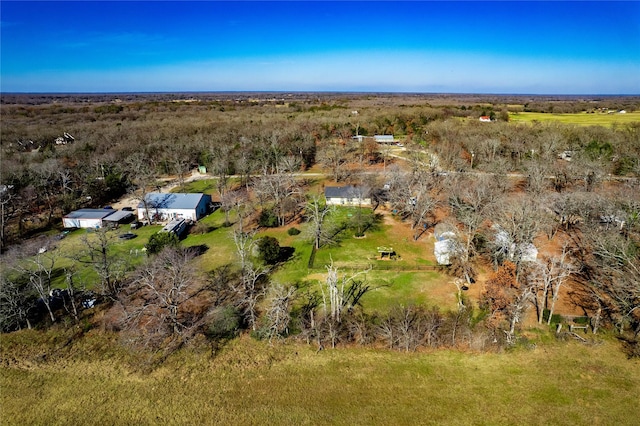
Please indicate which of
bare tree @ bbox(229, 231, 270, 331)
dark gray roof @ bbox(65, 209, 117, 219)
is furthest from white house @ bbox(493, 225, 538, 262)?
dark gray roof @ bbox(65, 209, 117, 219)

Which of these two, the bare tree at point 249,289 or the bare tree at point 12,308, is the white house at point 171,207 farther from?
the bare tree at point 12,308

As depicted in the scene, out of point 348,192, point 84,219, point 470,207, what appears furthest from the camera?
point 348,192

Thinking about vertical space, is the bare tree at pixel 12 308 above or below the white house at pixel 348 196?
below

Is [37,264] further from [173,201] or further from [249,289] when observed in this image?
[173,201]

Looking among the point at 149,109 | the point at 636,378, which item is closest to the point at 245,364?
the point at 636,378

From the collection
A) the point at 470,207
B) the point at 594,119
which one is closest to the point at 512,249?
the point at 470,207

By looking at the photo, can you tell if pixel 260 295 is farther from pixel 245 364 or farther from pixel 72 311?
pixel 72 311

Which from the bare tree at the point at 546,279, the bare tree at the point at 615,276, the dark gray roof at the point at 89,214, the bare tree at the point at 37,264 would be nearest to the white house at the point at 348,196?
the bare tree at the point at 546,279
